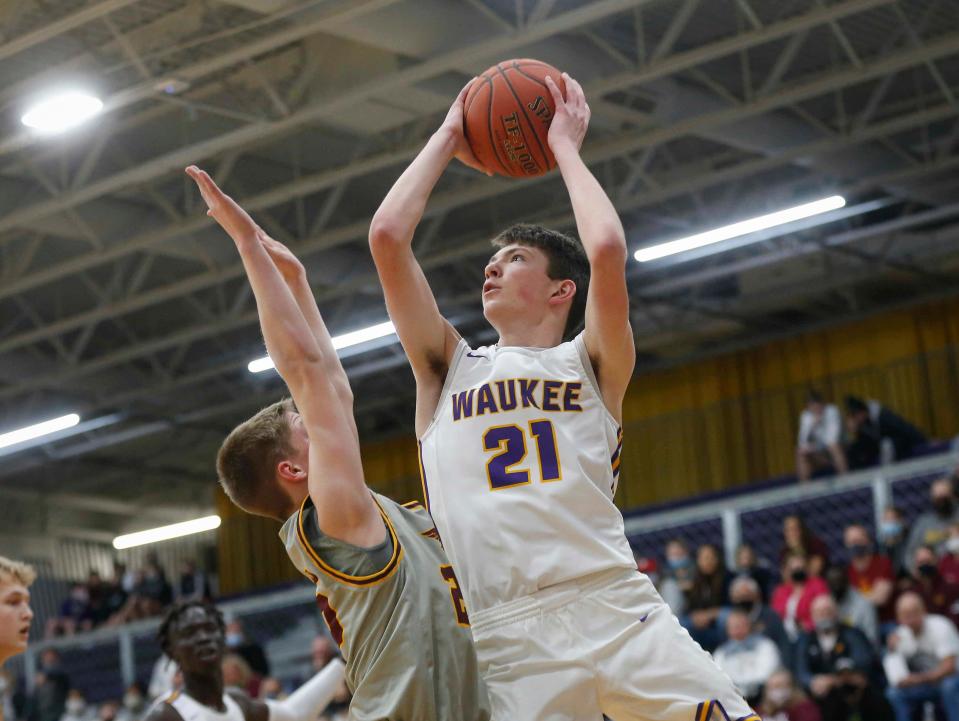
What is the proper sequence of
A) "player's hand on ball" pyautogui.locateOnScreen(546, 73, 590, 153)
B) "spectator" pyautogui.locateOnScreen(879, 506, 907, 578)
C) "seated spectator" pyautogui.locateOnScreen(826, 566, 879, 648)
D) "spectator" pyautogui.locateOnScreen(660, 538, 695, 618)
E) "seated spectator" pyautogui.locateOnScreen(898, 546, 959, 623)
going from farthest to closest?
"spectator" pyautogui.locateOnScreen(660, 538, 695, 618)
"spectator" pyautogui.locateOnScreen(879, 506, 907, 578)
"seated spectator" pyautogui.locateOnScreen(826, 566, 879, 648)
"seated spectator" pyautogui.locateOnScreen(898, 546, 959, 623)
"player's hand on ball" pyautogui.locateOnScreen(546, 73, 590, 153)

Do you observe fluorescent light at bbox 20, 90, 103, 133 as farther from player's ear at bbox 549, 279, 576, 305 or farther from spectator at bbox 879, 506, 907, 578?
player's ear at bbox 549, 279, 576, 305

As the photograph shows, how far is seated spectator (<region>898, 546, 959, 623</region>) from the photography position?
12188 mm

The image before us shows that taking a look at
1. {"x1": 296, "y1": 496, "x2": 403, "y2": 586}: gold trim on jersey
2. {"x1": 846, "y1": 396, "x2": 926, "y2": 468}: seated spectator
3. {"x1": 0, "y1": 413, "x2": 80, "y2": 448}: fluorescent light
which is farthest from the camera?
{"x1": 0, "y1": 413, "x2": 80, "y2": 448}: fluorescent light

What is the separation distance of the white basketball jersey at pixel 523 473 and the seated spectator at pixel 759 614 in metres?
8.30

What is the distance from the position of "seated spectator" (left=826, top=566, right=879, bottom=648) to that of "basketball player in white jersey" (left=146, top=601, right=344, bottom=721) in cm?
618

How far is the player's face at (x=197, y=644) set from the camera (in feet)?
26.6

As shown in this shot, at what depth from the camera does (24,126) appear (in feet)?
49.4

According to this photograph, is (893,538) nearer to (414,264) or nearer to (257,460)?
(414,264)

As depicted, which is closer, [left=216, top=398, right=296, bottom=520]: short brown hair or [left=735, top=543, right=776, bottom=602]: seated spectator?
[left=216, top=398, right=296, bottom=520]: short brown hair

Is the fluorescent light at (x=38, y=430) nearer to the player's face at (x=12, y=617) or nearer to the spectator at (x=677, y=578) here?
the spectator at (x=677, y=578)

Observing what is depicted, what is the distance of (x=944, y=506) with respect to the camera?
1347cm

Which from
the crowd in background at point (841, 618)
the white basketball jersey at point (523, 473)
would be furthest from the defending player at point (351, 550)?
the crowd in background at point (841, 618)

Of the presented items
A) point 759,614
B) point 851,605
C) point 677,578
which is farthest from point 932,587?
point 677,578

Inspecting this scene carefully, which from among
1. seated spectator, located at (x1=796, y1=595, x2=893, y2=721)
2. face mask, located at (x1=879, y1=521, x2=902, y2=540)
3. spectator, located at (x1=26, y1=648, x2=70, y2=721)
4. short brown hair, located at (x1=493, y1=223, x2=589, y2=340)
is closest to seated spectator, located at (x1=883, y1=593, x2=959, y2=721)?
seated spectator, located at (x1=796, y1=595, x2=893, y2=721)
